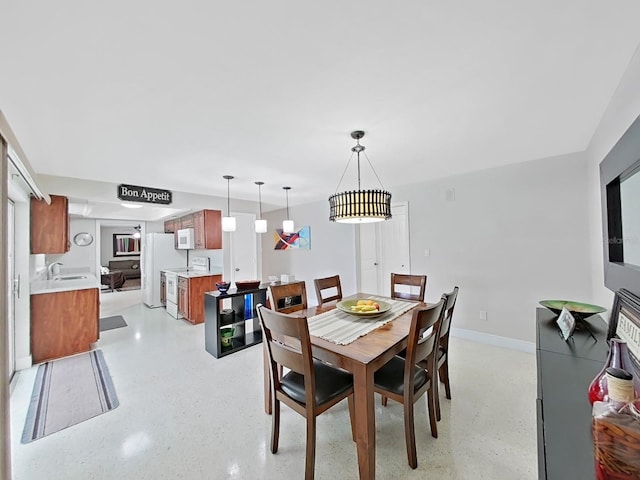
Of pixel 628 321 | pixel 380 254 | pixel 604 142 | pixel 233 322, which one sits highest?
pixel 604 142

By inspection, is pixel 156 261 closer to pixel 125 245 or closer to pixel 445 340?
pixel 125 245

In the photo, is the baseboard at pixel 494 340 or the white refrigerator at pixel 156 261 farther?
the white refrigerator at pixel 156 261

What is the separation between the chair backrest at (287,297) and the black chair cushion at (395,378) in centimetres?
96

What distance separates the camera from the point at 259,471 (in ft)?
5.18

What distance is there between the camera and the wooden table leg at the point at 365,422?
1.39 meters

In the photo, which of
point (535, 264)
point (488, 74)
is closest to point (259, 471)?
point (488, 74)

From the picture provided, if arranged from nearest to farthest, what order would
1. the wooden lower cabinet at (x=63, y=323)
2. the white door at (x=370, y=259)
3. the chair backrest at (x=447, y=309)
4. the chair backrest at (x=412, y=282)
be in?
the chair backrest at (x=447, y=309) < the chair backrest at (x=412, y=282) < the wooden lower cabinet at (x=63, y=323) < the white door at (x=370, y=259)

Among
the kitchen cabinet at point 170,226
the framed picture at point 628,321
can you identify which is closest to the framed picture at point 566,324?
the framed picture at point 628,321

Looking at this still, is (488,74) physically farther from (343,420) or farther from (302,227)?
(302,227)

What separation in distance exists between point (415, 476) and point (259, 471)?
2.99 ft

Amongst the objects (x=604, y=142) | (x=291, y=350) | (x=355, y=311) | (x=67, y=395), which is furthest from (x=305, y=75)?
(x=67, y=395)

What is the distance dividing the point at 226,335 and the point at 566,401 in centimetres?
319

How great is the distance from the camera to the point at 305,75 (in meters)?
1.45

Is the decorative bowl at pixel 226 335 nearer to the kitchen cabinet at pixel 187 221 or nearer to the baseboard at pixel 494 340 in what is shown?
the kitchen cabinet at pixel 187 221
